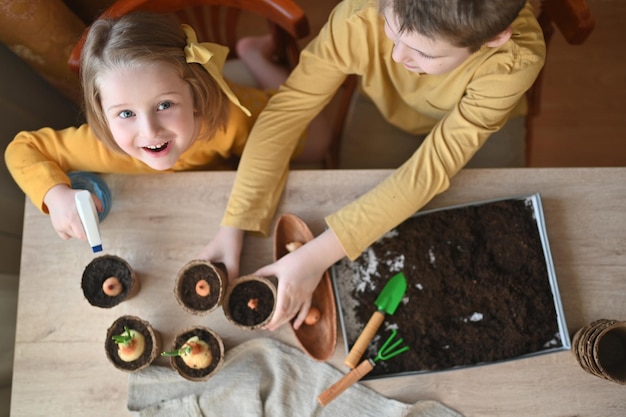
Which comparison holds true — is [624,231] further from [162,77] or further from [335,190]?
[162,77]

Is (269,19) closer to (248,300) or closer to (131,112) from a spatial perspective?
(131,112)

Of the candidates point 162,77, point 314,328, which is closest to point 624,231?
point 314,328

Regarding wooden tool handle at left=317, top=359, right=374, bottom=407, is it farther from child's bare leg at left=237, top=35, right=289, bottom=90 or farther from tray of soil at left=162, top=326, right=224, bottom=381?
child's bare leg at left=237, top=35, right=289, bottom=90

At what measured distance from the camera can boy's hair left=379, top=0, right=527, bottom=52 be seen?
0.65 m

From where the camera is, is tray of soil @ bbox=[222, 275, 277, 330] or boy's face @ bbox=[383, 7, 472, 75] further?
tray of soil @ bbox=[222, 275, 277, 330]

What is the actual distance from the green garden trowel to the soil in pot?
0.21m

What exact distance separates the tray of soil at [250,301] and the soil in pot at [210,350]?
0.05m

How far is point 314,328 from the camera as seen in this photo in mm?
873

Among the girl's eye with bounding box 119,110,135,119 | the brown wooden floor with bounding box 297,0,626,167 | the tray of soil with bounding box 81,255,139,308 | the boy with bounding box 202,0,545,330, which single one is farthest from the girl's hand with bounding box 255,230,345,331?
the brown wooden floor with bounding box 297,0,626,167

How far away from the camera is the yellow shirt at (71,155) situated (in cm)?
89

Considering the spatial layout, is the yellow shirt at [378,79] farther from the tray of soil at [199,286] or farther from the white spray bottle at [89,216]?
the white spray bottle at [89,216]

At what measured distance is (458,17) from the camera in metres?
0.66

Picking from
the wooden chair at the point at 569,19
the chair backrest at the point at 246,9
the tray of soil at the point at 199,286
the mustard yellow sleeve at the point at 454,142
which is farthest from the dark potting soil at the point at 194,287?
the wooden chair at the point at 569,19

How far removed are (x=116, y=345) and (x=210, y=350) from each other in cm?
16
